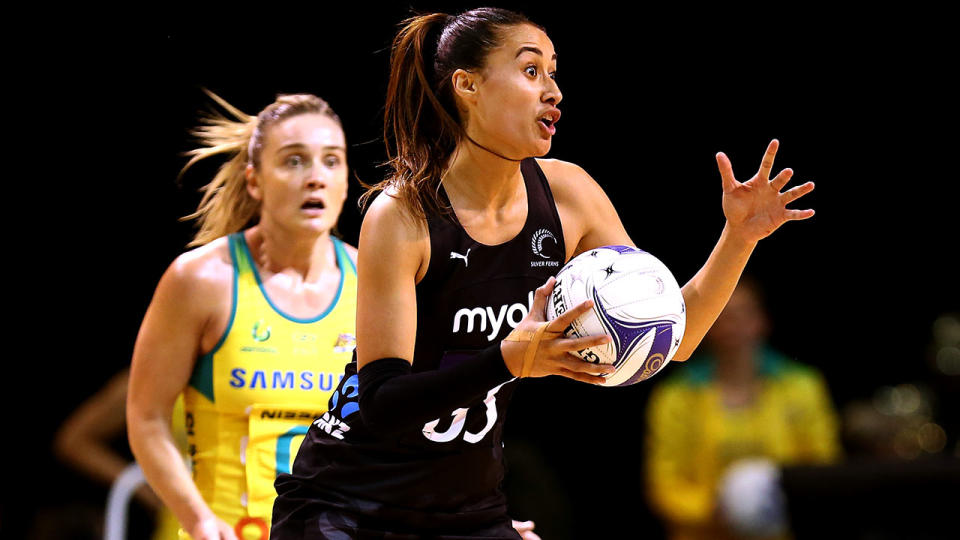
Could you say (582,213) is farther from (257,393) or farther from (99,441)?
(99,441)

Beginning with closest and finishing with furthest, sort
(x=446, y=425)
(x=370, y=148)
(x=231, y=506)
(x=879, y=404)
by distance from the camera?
1. (x=446, y=425)
2. (x=231, y=506)
3. (x=370, y=148)
4. (x=879, y=404)

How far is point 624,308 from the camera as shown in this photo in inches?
82.5

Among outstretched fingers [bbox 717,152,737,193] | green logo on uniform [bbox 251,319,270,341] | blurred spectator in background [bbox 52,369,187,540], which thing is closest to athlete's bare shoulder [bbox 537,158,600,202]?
outstretched fingers [bbox 717,152,737,193]

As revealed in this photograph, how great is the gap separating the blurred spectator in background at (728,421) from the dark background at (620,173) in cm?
79

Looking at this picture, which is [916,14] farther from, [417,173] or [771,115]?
[417,173]

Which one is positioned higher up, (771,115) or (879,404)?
(771,115)

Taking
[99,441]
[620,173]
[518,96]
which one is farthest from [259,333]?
[620,173]

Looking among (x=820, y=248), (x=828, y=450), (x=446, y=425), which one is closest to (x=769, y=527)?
(x=828, y=450)

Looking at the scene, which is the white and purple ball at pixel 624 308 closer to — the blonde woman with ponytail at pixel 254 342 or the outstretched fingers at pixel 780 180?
the outstretched fingers at pixel 780 180

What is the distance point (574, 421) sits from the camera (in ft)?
19.0

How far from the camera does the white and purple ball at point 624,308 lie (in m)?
2.07

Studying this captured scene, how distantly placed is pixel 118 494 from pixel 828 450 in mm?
2778


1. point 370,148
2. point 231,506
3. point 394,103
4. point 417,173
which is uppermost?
point 370,148

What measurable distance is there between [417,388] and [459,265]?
0.34m
